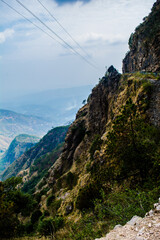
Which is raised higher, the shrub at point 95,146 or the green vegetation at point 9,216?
the shrub at point 95,146

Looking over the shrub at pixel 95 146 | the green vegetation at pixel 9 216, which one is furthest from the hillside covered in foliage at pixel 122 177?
the shrub at pixel 95 146

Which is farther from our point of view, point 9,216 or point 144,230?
point 9,216

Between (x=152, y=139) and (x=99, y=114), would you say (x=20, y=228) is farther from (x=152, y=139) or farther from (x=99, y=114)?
(x=99, y=114)

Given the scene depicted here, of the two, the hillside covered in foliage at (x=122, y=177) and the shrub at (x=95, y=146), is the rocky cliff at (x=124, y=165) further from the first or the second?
the shrub at (x=95, y=146)

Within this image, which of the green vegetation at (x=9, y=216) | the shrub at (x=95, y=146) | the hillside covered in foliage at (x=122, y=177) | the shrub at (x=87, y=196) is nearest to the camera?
the hillside covered in foliage at (x=122, y=177)

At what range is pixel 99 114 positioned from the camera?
184ft

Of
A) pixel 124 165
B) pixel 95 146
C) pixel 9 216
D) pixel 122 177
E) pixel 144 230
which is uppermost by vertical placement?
pixel 95 146

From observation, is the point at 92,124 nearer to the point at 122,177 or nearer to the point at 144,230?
the point at 122,177

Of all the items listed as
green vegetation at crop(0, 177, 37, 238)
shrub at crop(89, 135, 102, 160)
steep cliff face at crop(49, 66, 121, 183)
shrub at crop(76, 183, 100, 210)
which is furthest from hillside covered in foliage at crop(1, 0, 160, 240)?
steep cliff face at crop(49, 66, 121, 183)

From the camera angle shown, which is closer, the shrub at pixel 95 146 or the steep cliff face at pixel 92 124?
the shrub at pixel 95 146

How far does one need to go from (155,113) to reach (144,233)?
18441 mm

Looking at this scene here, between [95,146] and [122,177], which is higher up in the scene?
[95,146]

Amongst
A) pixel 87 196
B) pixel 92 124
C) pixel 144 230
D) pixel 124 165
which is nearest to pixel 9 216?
pixel 87 196

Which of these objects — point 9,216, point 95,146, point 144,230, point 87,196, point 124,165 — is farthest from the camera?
point 95,146
